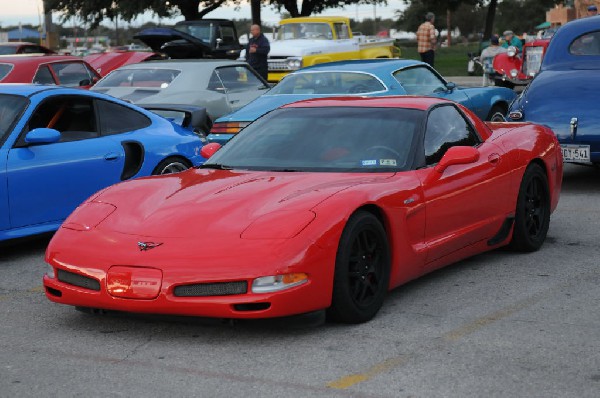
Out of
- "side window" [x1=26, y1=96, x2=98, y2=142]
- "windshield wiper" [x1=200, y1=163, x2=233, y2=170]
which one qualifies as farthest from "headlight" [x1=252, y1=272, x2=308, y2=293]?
"side window" [x1=26, y1=96, x2=98, y2=142]

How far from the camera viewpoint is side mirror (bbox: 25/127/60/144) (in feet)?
28.1

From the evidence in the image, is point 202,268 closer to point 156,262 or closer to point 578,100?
point 156,262

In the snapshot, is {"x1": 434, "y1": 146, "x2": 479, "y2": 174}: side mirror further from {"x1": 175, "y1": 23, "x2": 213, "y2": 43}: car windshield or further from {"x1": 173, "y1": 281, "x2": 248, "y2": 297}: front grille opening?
{"x1": 175, "y1": 23, "x2": 213, "y2": 43}: car windshield

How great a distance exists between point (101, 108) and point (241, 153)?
264cm

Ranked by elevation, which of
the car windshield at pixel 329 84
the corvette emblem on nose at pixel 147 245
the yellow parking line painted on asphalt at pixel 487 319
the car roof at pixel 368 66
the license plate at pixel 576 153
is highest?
the car roof at pixel 368 66

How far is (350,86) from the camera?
13953mm

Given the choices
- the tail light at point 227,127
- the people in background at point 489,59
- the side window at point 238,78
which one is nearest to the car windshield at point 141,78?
the side window at point 238,78

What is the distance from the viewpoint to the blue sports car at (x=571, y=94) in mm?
11344

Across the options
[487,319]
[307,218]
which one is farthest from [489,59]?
[307,218]

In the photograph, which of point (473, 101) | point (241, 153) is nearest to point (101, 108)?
point (241, 153)

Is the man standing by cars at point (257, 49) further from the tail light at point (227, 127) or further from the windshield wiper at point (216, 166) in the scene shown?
the windshield wiper at point (216, 166)

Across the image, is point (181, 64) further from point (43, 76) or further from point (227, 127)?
point (227, 127)

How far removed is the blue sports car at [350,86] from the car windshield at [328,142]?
5982 mm

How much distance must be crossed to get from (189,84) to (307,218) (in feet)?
32.8
